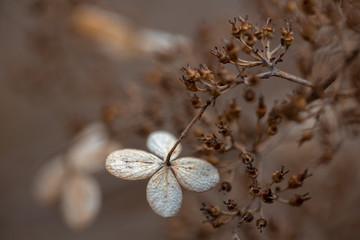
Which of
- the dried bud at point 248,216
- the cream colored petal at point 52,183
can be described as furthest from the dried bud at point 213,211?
the cream colored petal at point 52,183

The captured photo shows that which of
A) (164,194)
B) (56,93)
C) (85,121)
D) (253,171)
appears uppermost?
(56,93)

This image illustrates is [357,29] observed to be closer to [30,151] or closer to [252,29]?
[252,29]

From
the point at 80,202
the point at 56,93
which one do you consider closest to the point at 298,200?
the point at 80,202

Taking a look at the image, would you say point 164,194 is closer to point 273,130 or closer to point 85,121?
point 273,130

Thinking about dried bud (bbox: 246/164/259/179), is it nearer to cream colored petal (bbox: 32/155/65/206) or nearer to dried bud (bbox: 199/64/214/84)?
dried bud (bbox: 199/64/214/84)

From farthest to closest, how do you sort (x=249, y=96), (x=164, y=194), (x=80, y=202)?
(x=80, y=202) → (x=249, y=96) → (x=164, y=194)

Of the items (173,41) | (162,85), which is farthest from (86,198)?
(173,41)
